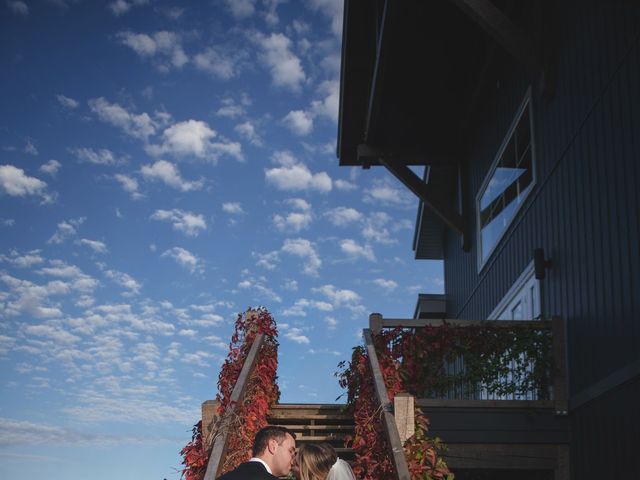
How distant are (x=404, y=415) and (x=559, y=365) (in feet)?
12.0

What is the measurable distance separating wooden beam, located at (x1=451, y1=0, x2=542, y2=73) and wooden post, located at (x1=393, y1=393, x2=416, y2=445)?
19.7 ft

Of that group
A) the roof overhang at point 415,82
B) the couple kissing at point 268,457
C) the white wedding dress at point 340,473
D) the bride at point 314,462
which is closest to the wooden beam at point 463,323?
the white wedding dress at point 340,473

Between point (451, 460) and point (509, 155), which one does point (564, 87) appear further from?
point (451, 460)

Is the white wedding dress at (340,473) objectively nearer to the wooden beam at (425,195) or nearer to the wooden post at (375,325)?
the wooden post at (375,325)

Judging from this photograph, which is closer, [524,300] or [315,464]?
[315,464]

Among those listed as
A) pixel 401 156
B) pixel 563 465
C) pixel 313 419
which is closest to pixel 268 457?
pixel 313 419

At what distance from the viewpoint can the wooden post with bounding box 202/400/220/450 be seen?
841cm

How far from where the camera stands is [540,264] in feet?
38.9

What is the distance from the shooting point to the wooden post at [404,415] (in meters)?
7.62

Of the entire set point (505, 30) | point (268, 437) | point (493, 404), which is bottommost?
point (268, 437)

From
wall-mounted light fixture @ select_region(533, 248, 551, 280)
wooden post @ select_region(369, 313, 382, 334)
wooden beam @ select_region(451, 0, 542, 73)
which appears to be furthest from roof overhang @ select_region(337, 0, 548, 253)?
wooden post @ select_region(369, 313, 382, 334)

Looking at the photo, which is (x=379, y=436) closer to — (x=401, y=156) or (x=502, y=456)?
(x=502, y=456)

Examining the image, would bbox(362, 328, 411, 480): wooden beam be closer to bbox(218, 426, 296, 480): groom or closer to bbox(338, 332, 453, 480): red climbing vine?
bbox(338, 332, 453, 480): red climbing vine

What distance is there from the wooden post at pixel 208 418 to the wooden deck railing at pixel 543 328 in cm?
289
